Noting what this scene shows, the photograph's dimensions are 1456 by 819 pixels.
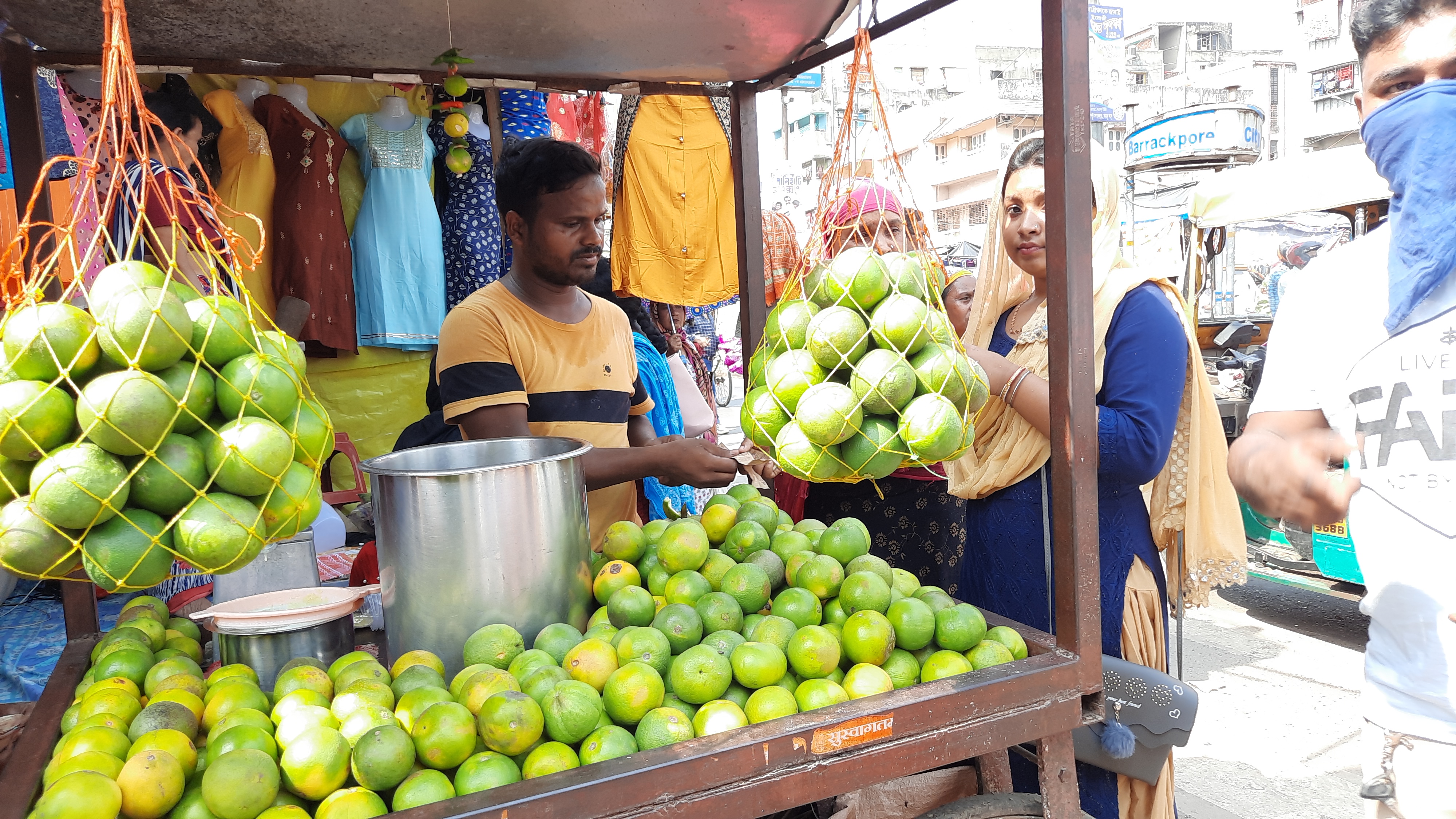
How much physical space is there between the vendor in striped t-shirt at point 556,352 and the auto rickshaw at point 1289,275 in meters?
3.82

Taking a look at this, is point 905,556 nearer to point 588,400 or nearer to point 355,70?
point 588,400

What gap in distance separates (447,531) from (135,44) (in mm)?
1730

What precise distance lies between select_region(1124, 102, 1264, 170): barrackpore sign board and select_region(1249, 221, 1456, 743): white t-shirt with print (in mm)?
9935

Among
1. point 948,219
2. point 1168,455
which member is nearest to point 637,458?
point 1168,455

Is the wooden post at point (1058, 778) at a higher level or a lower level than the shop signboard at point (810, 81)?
lower

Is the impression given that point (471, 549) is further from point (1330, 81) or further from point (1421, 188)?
point (1330, 81)

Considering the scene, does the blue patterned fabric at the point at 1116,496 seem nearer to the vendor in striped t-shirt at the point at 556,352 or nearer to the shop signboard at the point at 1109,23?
the vendor in striped t-shirt at the point at 556,352

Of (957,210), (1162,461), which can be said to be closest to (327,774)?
(1162,461)

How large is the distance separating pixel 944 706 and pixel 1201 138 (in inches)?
438

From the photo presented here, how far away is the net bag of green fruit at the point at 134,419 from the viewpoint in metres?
1.15

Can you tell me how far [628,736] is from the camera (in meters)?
1.42

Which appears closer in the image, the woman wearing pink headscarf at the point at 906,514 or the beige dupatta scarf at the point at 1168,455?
the beige dupatta scarf at the point at 1168,455

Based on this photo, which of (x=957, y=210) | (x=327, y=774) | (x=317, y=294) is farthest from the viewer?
(x=957, y=210)

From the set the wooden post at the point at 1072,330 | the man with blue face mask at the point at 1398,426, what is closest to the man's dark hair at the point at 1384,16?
Result: the man with blue face mask at the point at 1398,426
